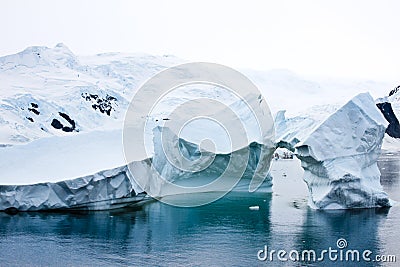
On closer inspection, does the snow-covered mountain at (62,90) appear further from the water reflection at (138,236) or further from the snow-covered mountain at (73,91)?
the water reflection at (138,236)

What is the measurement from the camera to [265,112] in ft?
69.6

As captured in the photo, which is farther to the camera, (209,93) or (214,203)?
(209,93)

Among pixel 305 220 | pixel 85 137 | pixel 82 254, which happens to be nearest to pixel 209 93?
pixel 85 137

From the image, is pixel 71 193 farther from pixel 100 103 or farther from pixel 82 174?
pixel 100 103

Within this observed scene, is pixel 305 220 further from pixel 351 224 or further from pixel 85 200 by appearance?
pixel 85 200

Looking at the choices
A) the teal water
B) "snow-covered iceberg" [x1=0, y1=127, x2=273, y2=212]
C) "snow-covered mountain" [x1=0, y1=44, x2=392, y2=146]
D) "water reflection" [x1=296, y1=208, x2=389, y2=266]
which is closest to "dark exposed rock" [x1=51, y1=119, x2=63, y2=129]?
"snow-covered mountain" [x1=0, y1=44, x2=392, y2=146]

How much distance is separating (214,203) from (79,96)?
2758cm

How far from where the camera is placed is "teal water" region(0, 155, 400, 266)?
11328mm

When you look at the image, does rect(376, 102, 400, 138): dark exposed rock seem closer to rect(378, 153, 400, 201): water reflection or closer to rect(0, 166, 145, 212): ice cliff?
rect(378, 153, 400, 201): water reflection

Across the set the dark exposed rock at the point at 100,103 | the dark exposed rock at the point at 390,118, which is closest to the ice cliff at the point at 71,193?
the dark exposed rock at the point at 100,103

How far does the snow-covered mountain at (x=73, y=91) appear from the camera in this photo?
34269 mm

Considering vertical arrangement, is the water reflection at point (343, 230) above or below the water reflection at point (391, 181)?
below

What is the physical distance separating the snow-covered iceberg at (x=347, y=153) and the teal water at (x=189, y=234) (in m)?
0.51

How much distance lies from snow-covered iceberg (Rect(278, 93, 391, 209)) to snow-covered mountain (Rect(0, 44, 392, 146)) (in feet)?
8.35
